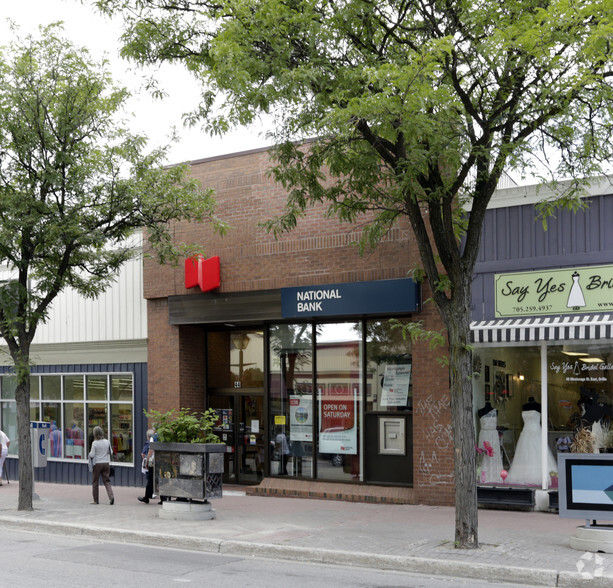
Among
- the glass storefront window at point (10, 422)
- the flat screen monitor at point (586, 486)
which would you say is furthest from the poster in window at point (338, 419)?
the glass storefront window at point (10, 422)

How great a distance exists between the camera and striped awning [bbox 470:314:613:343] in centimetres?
1283

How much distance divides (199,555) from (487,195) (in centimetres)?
624

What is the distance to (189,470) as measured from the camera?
13281mm

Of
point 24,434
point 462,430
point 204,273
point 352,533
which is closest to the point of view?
point 462,430

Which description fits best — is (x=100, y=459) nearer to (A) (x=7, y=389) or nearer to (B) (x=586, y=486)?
(A) (x=7, y=389)

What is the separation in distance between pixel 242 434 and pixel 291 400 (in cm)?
181

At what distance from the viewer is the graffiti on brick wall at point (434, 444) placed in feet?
46.9

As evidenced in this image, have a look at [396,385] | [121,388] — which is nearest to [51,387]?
[121,388]

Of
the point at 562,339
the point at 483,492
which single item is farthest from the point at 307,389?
the point at 562,339

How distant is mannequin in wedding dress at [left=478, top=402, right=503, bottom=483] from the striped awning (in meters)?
1.58

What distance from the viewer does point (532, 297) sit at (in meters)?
13.7

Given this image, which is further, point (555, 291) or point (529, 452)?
point (529, 452)

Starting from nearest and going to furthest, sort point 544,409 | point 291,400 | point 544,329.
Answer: point 544,329 < point 544,409 < point 291,400

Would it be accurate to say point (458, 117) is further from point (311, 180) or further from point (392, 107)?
point (311, 180)
